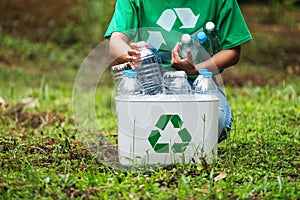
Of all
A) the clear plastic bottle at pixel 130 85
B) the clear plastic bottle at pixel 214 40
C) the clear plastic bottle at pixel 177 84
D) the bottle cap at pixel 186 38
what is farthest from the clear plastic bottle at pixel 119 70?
the clear plastic bottle at pixel 214 40

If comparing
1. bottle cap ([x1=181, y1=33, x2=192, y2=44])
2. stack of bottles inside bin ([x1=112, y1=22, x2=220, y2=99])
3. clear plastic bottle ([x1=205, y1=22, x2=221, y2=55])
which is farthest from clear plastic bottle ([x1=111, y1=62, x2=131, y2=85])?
clear plastic bottle ([x1=205, y1=22, x2=221, y2=55])

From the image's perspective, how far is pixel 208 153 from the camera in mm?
2779

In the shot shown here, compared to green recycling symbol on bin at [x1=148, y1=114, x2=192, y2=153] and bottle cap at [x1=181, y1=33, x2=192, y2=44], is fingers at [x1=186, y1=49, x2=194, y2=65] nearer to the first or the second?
bottle cap at [x1=181, y1=33, x2=192, y2=44]

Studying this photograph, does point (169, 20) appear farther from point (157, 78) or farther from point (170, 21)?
point (157, 78)

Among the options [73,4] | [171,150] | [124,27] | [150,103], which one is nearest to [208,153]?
[171,150]

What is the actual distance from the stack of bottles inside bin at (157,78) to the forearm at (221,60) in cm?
11

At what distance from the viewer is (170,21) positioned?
10.6 ft

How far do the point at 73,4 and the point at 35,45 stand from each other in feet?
5.85

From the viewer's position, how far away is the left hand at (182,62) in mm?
2912

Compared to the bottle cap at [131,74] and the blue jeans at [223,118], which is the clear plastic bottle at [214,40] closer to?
the blue jeans at [223,118]

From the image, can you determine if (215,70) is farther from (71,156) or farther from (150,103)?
(71,156)

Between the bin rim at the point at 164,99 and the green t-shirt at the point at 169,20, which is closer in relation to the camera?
the bin rim at the point at 164,99

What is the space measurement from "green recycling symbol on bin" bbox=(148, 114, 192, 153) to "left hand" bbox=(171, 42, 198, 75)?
14.2 inches

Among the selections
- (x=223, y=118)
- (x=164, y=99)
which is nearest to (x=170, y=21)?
(x=223, y=118)
